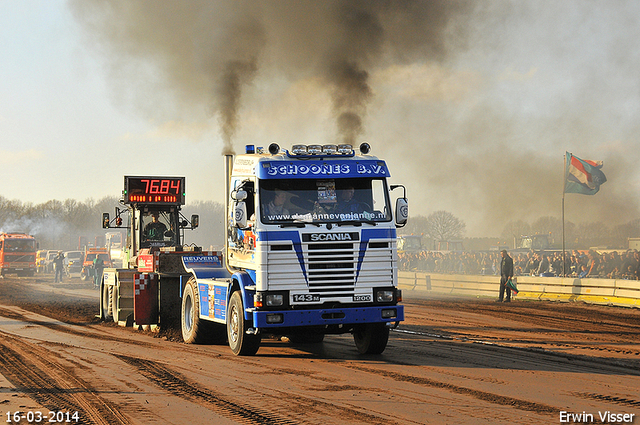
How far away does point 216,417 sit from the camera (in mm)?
6527

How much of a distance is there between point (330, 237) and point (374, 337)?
2013mm

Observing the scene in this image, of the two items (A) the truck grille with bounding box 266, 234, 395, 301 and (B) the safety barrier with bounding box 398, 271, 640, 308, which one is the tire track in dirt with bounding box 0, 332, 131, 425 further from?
(B) the safety barrier with bounding box 398, 271, 640, 308

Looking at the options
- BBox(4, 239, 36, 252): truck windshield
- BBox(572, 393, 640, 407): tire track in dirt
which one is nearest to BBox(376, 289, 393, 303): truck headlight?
BBox(572, 393, 640, 407): tire track in dirt

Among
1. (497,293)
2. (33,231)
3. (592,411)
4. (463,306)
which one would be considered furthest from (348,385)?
(33,231)

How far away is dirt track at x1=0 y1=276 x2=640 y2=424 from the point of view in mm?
6711

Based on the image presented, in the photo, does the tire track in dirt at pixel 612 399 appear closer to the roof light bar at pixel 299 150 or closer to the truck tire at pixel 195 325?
the roof light bar at pixel 299 150

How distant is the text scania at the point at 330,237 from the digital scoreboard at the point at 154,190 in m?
9.00

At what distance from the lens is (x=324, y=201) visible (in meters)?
10.1

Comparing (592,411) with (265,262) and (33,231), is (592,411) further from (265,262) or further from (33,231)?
(33,231)

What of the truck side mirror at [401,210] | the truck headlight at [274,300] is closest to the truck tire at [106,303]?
the truck headlight at [274,300]

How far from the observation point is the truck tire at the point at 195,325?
1245 cm

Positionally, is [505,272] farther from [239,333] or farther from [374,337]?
[239,333]

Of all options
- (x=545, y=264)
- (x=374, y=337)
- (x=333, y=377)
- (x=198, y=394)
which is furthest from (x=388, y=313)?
(x=545, y=264)

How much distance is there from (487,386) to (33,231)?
76346 millimetres
